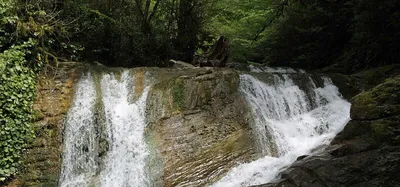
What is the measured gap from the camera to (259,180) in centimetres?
643

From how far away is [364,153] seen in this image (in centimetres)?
574

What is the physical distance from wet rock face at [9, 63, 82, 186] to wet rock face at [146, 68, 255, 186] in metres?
2.12

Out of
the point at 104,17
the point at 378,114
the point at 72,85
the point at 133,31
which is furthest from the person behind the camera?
the point at 133,31

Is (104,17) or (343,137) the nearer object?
(343,137)

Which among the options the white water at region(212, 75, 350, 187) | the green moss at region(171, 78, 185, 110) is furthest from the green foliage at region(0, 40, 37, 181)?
the white water at region(212, 75, 350, 187)

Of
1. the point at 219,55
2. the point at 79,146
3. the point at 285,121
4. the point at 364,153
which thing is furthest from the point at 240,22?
the point at 364,153

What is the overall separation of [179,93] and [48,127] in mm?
3219

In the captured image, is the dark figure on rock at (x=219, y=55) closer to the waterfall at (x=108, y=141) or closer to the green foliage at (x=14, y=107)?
the waterfall at (x=108, y=141)

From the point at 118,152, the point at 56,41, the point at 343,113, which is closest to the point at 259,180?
the point at 118,152

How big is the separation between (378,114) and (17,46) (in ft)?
27.1

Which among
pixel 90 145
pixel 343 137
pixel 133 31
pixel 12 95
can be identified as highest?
pixel 133 31

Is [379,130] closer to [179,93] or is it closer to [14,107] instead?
[179,93]

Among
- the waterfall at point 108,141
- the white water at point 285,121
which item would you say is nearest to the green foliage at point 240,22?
the white water at point 285,121

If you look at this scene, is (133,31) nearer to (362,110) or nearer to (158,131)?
(158,131)
